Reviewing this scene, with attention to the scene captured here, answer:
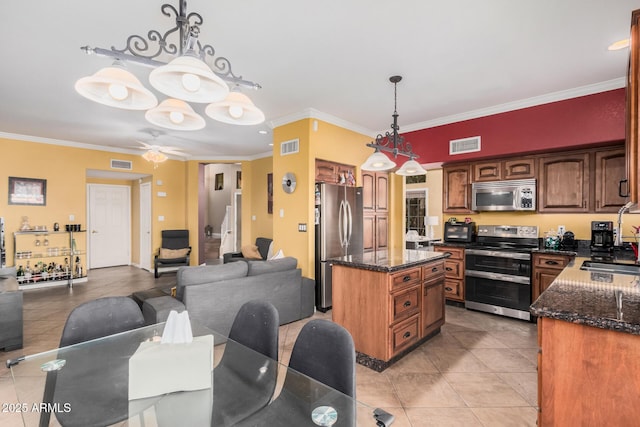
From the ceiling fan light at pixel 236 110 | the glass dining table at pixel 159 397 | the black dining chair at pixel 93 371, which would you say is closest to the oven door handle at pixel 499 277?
the glass dining table at pixel 159 397

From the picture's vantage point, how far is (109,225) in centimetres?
765

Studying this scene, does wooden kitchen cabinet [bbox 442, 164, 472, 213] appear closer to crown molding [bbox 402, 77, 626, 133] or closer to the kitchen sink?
crown molding [bbox 402, 77, 626, 133]

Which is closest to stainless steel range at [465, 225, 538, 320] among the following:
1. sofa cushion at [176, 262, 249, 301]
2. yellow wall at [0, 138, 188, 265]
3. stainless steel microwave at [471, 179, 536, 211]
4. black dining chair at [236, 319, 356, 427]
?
stainless steel microwave at [471, 179, 536, 211]

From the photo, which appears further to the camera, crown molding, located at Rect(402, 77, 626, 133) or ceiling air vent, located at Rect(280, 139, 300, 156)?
ceiling air vent, located at Rect(280, 139, 300, 156)

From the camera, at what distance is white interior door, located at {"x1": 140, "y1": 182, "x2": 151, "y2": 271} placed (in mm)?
7277

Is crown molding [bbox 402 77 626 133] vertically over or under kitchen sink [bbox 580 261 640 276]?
over

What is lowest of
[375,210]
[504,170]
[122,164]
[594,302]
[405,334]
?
[405,334]

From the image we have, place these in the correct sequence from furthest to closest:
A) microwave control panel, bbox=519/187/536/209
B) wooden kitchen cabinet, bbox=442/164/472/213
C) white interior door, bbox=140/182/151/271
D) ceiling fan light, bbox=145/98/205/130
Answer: white interior door, bbox=140/182/151/271, wooden kitchen cabinet, bbox=442/164/472/213, microwave control panel, bbox=519/187/536/209, ceiling fan light, bbox=145/98/205/130

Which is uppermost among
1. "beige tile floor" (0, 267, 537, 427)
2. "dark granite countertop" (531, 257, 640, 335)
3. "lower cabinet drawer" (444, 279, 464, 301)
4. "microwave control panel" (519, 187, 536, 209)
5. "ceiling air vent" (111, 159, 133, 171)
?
"ceiling air vent" (111, 159, 133, 171)

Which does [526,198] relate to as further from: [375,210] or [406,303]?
[406,303]

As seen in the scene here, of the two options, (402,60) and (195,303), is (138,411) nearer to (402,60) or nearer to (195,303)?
(195,303)

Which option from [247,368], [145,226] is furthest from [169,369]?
[145,226]

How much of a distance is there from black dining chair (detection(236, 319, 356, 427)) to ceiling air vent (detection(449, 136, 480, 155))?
3727 mm

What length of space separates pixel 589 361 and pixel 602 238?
122 inches
